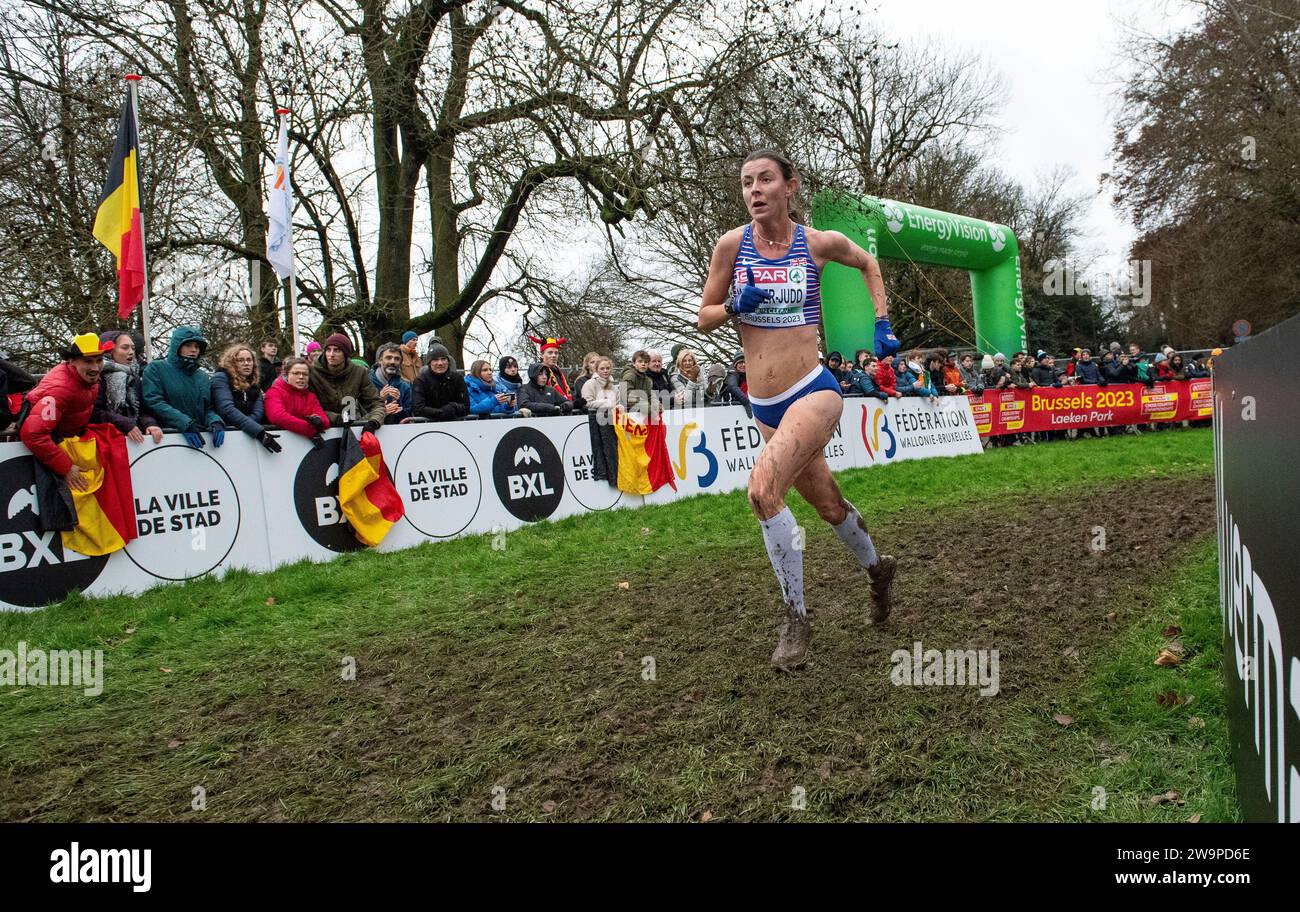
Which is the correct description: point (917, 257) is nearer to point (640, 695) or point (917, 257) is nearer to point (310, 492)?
point (310, 492)

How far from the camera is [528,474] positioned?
1026 cm

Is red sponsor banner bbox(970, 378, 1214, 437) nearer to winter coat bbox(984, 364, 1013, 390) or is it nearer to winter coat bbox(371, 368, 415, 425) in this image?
winter coat bbox(984, 364, 1013, 390)

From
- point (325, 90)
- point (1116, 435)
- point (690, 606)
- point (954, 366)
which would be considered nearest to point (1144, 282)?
point (1116, 435)

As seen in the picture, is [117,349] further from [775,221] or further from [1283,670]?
[1283,670]

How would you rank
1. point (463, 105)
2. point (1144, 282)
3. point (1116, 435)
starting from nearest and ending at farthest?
point (463, 105) < point (1116, 435) < point (1144, 282)

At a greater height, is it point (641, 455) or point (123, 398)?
point (123, 398)

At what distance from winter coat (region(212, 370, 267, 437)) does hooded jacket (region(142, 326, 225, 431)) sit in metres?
0.08

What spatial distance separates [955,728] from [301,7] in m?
13.5

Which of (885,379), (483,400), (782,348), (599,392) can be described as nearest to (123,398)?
(483,400)

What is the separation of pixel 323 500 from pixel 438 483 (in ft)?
4.03

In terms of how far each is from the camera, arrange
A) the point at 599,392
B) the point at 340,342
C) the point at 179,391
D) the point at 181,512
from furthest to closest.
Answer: the point at 599,392 → the point at 340,342 → the point at 179,391 → the point at 181,512

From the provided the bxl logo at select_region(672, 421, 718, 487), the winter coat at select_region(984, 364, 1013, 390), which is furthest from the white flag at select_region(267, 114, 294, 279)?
the winter coat at select_region(984, 364, 1013, 390)

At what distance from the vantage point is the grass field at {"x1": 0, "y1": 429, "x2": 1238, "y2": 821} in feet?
10.7
